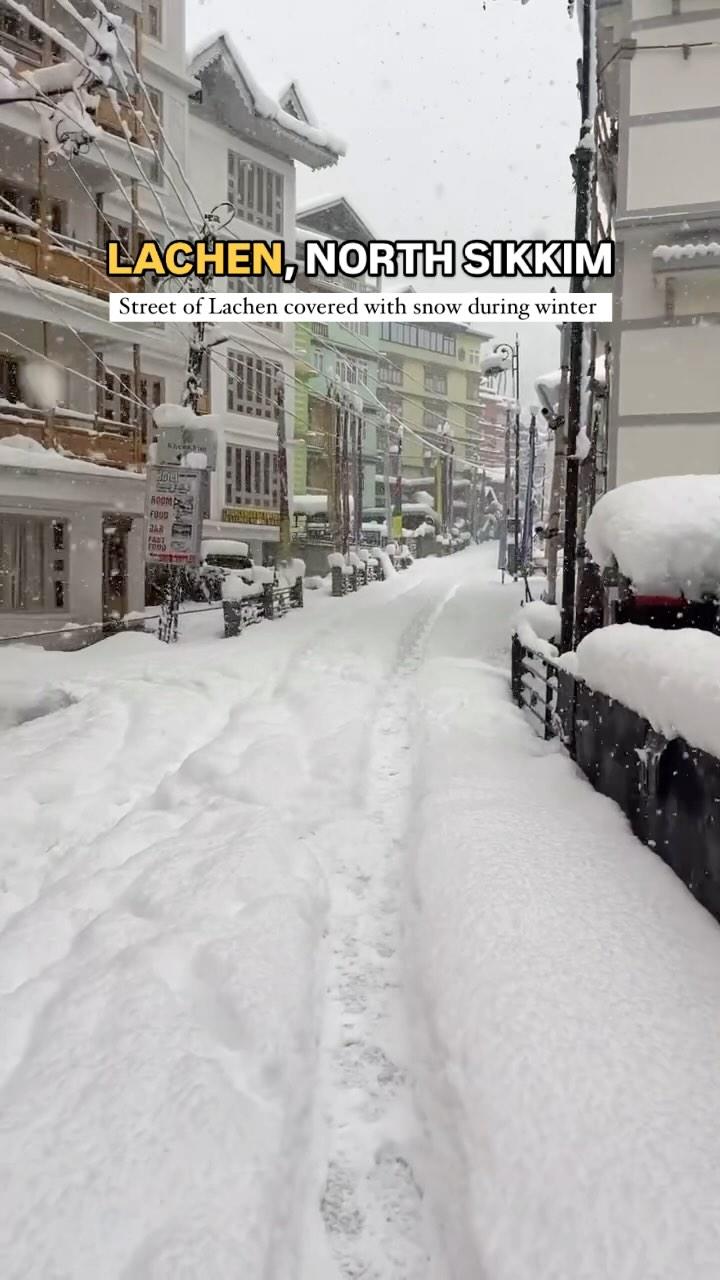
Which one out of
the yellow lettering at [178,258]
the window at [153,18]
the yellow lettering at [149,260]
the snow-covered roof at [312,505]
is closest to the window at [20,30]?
the window at [153,18]

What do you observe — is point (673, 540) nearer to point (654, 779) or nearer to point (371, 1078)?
point (654, 779)

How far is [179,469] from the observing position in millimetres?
12617

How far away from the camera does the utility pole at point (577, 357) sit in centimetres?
959

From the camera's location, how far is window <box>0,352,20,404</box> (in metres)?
16.9

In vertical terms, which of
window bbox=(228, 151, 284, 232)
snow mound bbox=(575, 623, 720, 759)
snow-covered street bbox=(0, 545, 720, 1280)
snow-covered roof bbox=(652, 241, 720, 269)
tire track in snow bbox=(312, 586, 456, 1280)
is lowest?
tire track in snow bbox=(312, 586, 456, 1280)

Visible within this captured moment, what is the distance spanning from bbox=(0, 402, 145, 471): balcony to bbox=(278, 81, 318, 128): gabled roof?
63.5ft

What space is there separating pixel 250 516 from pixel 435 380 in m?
44.3

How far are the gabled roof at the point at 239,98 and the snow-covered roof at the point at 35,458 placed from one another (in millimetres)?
16830

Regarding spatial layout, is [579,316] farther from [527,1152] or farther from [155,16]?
[155,16]

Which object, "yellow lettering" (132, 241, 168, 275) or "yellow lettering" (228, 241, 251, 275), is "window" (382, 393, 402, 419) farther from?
"yellow lettering" (132, 241, 168, 275)

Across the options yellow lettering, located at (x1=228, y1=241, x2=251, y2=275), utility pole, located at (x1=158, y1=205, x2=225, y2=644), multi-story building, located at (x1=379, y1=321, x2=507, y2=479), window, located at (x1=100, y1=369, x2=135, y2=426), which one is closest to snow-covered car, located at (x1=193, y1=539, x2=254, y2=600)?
window, located at (x1=100, y1=369, x2=135, y2=426)

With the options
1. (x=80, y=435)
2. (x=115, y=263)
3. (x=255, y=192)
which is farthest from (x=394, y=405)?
(x=80, y=435)

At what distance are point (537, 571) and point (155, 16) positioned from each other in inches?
1069

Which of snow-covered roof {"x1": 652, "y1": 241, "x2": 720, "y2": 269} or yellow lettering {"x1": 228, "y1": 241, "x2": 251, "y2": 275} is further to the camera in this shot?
yellow lettering {"x1": 228, "y1": 241, "x2": 251, "y2": 275}
